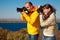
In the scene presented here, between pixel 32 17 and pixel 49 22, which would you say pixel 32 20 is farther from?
pixel 49 22

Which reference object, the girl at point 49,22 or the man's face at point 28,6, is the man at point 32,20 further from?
the girl at point 49,22

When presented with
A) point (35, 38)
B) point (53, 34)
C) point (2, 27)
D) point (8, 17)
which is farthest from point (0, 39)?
point (53, 34)

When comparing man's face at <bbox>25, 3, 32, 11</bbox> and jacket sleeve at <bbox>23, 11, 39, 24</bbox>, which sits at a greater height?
man's face at <bbox>25, 3, 32, 11</bbox>

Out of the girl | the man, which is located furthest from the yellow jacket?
the girl

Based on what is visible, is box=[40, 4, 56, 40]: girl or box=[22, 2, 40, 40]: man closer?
box=[40, 4, 56, 40]: girl

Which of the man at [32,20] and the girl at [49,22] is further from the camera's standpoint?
the man at [32,20]

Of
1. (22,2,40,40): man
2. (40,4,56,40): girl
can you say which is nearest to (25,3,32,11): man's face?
(22,2,40,40): man

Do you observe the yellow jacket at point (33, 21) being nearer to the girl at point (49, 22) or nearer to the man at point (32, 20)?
the man at point (32, 20)

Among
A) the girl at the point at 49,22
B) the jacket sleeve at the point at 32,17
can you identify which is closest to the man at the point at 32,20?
the jacket sleeve at the point at 32,17

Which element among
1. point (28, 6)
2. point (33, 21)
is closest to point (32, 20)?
point (33, 21)

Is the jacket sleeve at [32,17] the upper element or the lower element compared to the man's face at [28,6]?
lower

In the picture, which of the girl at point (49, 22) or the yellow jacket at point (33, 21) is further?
the yellow jacket at point (33, 21)

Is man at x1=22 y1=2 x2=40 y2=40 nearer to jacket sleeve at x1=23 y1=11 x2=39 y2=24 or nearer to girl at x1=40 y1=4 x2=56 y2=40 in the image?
jacket sleeve at x1=23 y1=11 x2=39 y2=24

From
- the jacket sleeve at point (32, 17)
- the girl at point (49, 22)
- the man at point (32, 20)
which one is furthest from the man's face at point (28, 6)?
the girl at point (49, 22)
